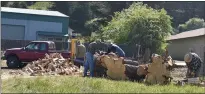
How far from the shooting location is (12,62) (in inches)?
A: 899

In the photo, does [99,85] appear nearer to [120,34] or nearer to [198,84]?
[198,84]

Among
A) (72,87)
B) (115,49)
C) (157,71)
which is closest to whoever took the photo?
(72,87)

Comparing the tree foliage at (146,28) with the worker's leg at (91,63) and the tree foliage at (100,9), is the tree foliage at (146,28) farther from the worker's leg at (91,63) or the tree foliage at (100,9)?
the tree foliage at (100,9)

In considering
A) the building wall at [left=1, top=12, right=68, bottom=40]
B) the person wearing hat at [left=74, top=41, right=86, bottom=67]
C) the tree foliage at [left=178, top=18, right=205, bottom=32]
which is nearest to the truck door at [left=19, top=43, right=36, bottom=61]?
the person wearing hat at [left=74, top=41, right=86, bottom=67]

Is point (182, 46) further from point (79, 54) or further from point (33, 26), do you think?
point (79, 54)

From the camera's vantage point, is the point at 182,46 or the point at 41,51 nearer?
the point at 41,51

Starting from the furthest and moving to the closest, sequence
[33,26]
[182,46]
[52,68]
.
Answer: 1. [33,26]
2. [182,46]
3. [52,68]

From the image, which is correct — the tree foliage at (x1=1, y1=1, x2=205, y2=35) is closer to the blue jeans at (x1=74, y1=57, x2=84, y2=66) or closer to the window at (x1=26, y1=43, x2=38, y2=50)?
the window at (x1=26, y1=43, x2=38, y2=50)

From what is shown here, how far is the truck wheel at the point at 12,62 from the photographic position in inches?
898

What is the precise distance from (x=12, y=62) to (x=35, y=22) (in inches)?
763

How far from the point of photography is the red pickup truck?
22.7 metres

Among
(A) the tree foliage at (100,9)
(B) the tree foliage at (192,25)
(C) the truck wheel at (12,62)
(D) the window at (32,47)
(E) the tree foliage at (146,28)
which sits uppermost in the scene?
(A) the tree foliage at (100,9)

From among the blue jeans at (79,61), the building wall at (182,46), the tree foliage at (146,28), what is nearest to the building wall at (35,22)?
the building wall at (182,46)

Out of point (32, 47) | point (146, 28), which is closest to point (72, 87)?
point (32, 47)
